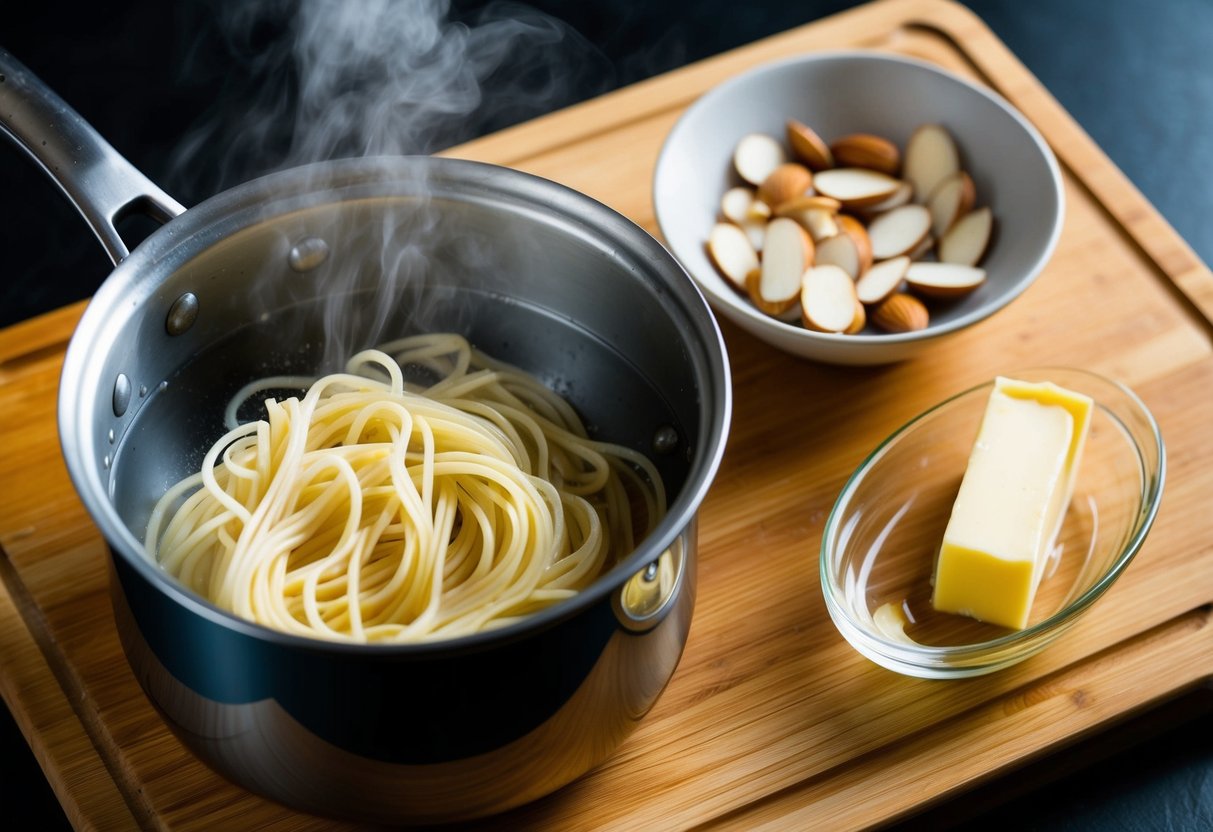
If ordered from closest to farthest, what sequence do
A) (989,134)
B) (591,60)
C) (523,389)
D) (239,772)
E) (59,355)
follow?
(239,772) → (523,389) → (59,355) → (989,134) → (591,60)

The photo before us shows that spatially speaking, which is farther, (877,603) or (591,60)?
(591,60)

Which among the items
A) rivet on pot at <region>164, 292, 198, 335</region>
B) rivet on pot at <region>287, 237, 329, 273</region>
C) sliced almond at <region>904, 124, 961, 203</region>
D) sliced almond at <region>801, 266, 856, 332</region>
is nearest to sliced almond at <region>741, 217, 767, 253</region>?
sliced almond at <region>801, 266, 856, 332</region>

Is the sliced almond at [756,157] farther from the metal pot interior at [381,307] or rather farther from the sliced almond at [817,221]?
the metal pot interior at [381,307]

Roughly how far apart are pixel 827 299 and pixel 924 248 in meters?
0.21

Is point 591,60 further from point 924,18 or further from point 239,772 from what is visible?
point 239,772

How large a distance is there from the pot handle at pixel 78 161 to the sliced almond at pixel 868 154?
3.00 feet

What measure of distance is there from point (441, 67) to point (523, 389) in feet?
2.01

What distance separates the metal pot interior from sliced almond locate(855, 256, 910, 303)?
1.23 feet

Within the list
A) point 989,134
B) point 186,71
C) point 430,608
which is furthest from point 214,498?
point 186,71

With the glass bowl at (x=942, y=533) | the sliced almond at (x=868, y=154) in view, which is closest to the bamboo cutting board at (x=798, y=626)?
the glass bowl at (x=942, y=533)

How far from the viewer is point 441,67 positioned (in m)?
1.89

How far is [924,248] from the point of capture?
1.73m

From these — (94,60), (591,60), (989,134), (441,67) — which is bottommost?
(94,60)

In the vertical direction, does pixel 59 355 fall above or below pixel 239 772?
below
